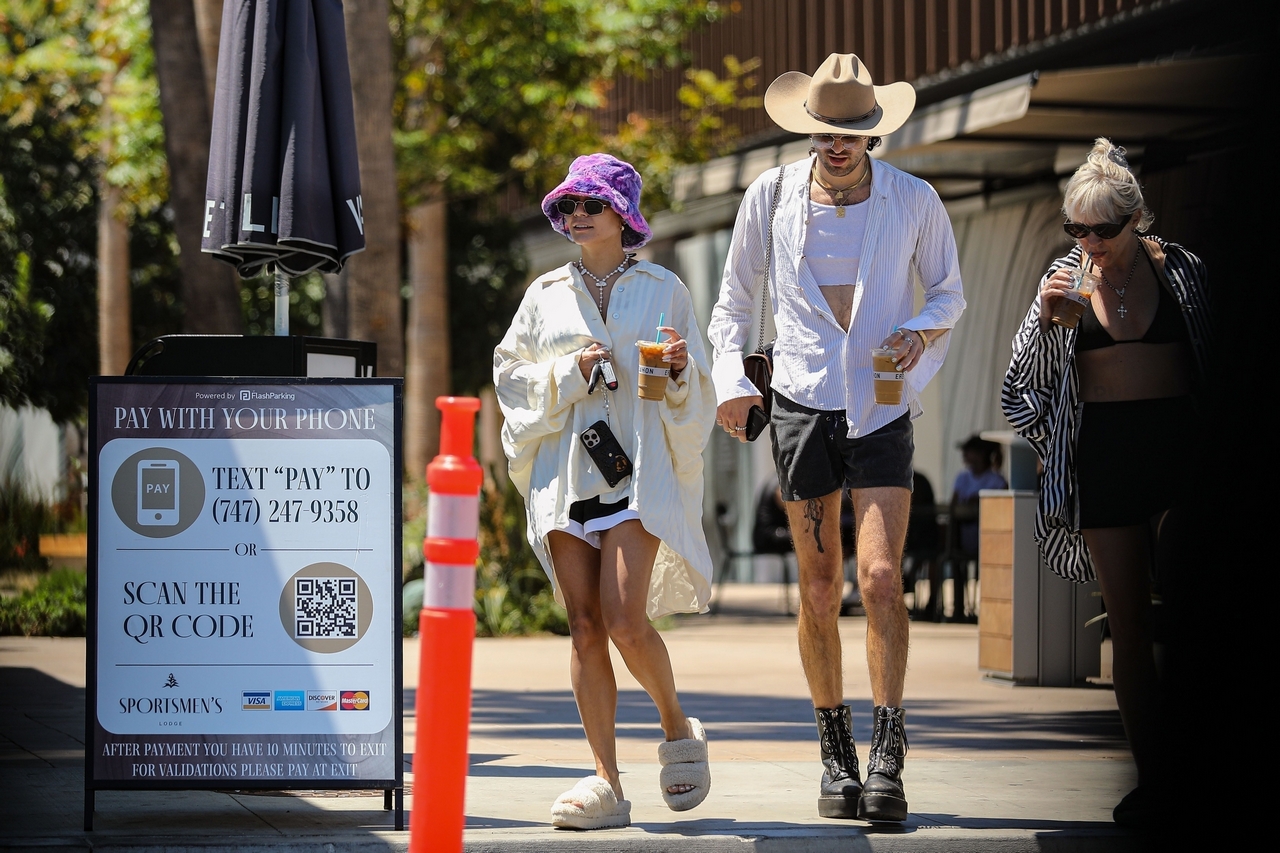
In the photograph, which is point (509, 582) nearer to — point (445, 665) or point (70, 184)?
point (445, 665)

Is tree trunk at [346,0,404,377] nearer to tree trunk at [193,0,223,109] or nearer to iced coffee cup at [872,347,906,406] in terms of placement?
tree trunk at [193,0,223,109]

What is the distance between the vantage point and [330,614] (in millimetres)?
5383

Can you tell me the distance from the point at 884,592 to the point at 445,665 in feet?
6.48

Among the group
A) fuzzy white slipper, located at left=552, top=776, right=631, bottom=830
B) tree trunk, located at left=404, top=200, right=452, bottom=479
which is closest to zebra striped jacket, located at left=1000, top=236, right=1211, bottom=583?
fuzzy white slipper, located at left=552, top=776, right=631, bottom=830

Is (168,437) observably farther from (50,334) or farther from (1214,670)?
(50,334)

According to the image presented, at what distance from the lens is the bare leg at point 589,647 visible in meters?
5.36

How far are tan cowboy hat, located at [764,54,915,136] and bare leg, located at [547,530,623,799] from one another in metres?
1.52

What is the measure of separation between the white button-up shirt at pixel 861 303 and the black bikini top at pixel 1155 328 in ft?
1.31

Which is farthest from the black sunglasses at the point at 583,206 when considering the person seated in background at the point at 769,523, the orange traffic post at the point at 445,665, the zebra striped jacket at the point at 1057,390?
the person seated in background at the point at 769,523

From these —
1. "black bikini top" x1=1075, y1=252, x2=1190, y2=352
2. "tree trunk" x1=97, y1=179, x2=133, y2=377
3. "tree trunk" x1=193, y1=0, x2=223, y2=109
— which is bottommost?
"black bikini top" x1=1075, y1=252, x2=1190, y2=352

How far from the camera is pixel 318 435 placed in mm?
5441

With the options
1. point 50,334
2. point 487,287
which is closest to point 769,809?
point 50,334

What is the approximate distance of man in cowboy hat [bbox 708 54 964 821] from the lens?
542 centimetres

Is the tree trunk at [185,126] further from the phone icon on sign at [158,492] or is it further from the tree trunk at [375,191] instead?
the phone icon on sign at [158,492]
